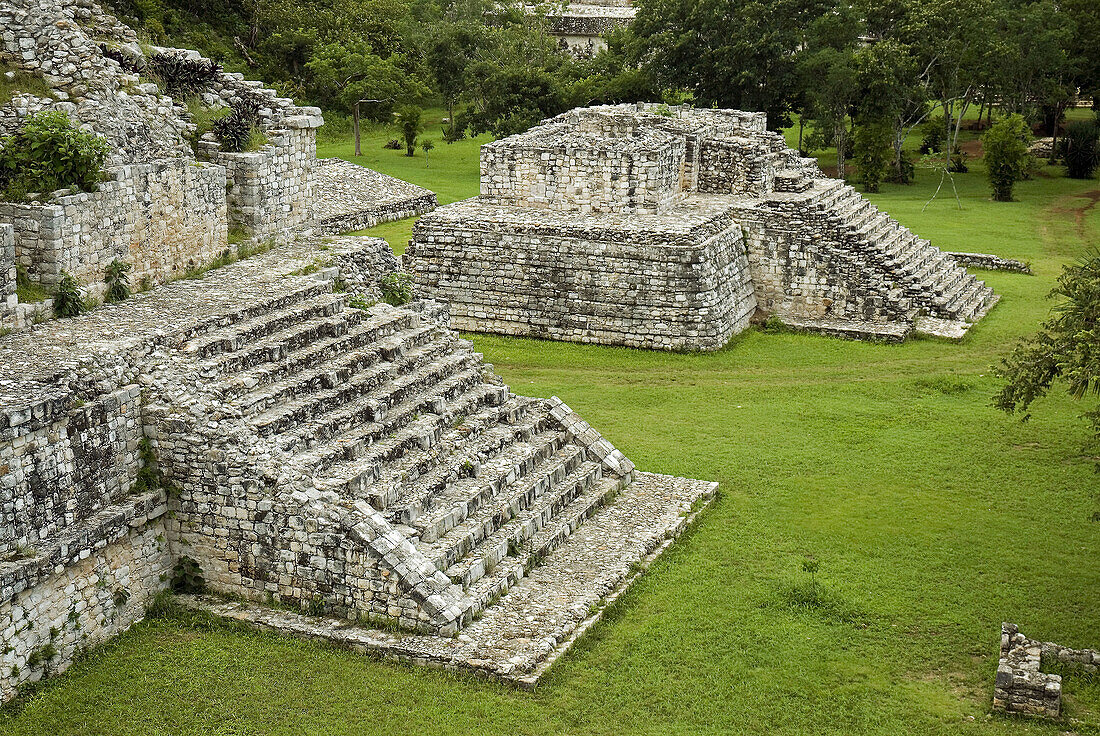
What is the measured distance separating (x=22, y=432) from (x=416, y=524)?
371 centimetres

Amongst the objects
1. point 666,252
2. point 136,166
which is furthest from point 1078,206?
point 136,166

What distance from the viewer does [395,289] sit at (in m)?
15.8

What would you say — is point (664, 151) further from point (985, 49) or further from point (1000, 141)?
point (985, 49)

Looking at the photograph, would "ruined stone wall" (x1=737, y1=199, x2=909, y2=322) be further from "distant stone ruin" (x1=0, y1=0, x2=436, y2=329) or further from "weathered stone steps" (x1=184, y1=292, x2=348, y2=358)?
"weathered stone steps" (x1=184, y1=292, x2=348, y2=358)

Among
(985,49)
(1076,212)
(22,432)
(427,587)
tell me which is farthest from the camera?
(985,49)

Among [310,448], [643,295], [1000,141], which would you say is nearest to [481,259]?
[643,295]

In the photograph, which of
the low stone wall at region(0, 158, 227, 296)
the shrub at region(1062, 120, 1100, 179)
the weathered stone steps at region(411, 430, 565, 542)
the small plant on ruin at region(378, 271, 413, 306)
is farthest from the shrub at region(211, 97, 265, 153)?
the shrub at region(1062, 120, 1100, 179)

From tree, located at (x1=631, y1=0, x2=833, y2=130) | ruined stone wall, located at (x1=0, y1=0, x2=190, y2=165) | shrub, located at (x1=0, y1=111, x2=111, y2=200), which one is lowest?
shrub, located at (x1=0, y1=111, x2=111, y2=200)

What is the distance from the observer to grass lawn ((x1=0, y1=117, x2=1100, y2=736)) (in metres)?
10.1

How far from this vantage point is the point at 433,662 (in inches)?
423

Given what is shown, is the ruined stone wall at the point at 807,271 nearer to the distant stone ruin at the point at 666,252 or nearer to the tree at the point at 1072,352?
the distant stone ruin at the point at 666,252

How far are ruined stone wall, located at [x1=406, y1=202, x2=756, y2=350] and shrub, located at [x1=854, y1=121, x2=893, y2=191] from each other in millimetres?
15841

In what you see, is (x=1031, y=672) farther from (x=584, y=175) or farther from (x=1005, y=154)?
(x=1005, y=154)

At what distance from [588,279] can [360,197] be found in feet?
38.7
